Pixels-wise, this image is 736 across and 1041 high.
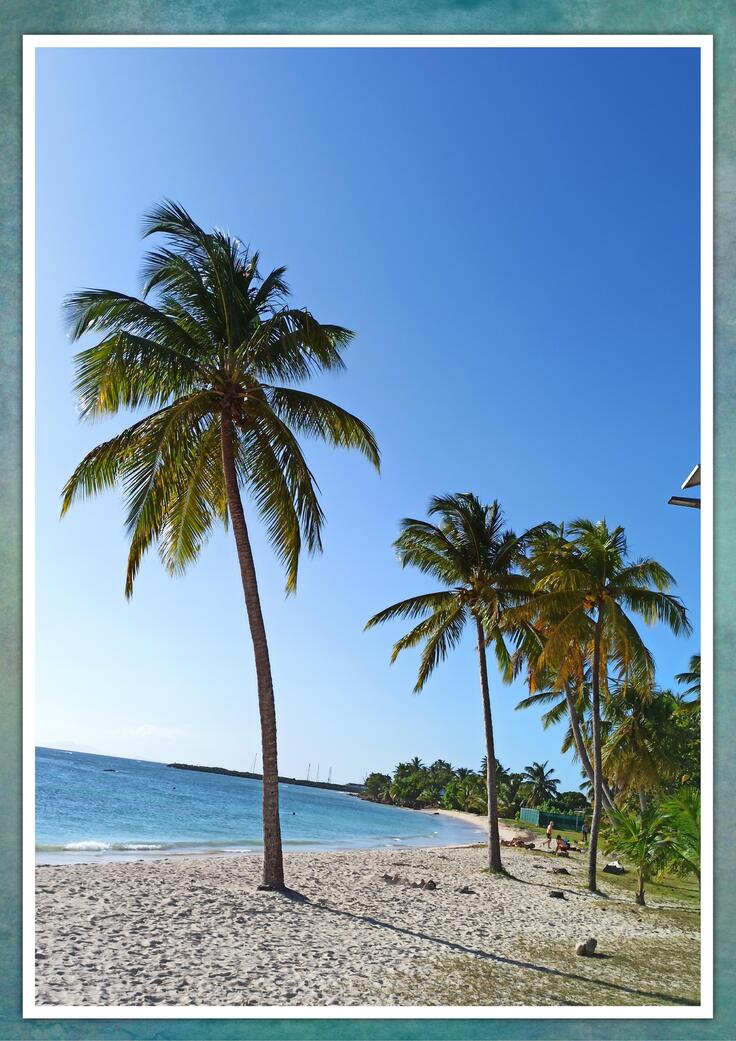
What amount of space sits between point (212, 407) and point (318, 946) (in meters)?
3.54

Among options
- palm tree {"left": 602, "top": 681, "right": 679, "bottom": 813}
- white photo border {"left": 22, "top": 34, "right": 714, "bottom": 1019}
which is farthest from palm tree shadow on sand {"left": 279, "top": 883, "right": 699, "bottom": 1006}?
palm tree {"left": 602, "top": 681, "right": 679, "bottom": 813}

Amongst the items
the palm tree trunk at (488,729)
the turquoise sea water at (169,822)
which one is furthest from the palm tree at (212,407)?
the turquoise sea water at (169,822)

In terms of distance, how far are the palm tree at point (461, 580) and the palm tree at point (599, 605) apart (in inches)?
23.3

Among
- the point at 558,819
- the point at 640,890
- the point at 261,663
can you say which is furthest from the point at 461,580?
the point at 558,819

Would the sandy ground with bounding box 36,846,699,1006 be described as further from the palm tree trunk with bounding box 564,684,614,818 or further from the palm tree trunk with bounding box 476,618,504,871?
the palm tree trunk with bounding box 564,684,614,818

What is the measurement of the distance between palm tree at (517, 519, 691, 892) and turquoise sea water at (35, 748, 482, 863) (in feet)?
27.9

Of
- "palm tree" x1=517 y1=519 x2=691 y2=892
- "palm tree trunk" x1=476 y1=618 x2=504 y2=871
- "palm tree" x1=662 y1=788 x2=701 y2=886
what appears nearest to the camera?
"palm tree" x1=662 y1=788 x2=701 y2=886

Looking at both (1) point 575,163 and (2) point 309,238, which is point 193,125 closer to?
(2) point 309,238

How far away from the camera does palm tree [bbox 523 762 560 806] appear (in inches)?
1511

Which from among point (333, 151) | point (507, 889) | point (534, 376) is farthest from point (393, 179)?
point (507, 889)

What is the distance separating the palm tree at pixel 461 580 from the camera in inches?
378

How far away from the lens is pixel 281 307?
6023mm

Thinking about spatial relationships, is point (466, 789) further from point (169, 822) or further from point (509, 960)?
point (509, 960)

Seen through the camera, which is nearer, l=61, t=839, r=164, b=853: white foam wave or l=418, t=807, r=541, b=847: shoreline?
l=61, t=839, r=164, b=853: white foam wave
